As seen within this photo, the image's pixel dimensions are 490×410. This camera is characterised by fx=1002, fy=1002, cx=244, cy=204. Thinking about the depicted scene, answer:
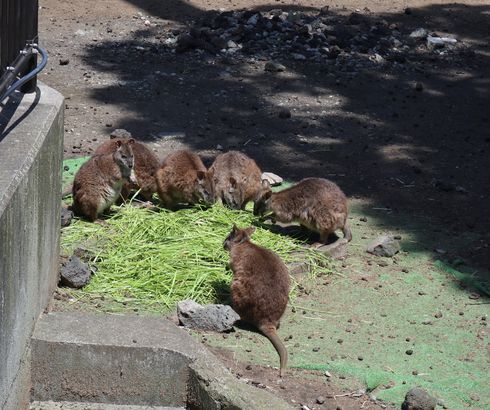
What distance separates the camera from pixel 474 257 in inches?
343

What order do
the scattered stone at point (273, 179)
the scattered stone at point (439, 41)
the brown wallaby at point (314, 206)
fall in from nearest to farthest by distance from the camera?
the brown wallaby at point (314, 206)
the scattered stone at point (273, 179)
the scattered stone at point (439, 41)

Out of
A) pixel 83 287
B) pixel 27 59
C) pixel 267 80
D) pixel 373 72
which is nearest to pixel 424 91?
pixel 373 72

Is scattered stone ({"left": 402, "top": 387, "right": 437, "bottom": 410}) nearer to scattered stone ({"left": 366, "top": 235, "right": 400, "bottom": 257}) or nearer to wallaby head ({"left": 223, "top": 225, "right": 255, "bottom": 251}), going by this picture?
wallaby head ({"left": 223, "top": 225, "right": 255, "bottom": 251})

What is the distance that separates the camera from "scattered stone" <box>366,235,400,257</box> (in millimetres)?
8586

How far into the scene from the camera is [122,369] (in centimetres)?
596

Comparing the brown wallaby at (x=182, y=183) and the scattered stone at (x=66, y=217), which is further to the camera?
the brown wallaby at (x=182, y=183)

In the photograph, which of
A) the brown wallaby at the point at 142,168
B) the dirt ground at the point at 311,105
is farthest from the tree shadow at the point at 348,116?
the brown wallaby at the point at 142,168

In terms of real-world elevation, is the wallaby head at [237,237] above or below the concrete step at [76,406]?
above

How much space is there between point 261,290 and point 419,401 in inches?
58.6

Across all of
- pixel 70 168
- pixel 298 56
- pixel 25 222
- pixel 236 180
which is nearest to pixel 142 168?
pixel 236 180

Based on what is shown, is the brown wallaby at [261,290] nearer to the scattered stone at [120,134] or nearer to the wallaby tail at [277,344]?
the wallaby tail at [277,344]

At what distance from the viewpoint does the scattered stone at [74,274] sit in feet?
23.8

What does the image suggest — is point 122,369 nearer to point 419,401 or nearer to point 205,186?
point 419,401

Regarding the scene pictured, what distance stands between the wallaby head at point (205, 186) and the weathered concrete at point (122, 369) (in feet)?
10.2
